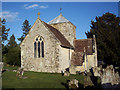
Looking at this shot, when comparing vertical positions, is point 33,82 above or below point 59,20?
below

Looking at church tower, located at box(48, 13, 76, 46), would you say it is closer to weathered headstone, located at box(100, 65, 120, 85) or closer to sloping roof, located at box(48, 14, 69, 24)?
sloping roof, located at box(48, 14, 69, 24)

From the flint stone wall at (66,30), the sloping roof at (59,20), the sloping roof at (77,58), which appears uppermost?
the sloping roof at (59,20)

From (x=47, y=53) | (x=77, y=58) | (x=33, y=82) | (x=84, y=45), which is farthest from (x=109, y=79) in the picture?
(x=84, y=45)

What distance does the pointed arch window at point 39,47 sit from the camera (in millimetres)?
18641

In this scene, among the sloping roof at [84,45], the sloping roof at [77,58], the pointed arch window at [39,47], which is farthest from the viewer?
the sloping roof at [84,45]

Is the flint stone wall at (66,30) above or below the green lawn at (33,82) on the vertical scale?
above

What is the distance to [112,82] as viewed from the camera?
8539mm

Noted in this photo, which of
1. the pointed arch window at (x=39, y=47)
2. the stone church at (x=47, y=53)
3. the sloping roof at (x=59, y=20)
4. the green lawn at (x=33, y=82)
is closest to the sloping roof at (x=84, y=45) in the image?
the stone church at (x=47, y=53)

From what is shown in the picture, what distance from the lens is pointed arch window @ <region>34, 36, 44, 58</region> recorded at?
61.2 ft

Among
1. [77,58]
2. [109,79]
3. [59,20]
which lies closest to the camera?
[109,79]

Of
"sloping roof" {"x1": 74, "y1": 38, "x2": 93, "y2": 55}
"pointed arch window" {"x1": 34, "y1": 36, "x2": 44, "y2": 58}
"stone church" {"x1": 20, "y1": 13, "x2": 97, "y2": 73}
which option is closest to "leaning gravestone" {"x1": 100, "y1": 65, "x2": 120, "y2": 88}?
"stone church" {"x1": 20, "y1": 13, "x2": 97, "y2": 73}

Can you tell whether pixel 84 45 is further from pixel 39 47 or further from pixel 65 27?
pixel 39 47

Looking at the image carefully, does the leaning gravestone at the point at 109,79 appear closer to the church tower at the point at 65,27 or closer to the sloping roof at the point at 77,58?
the sloping roof at the point at 77,58

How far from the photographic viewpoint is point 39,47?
18.9 metres
